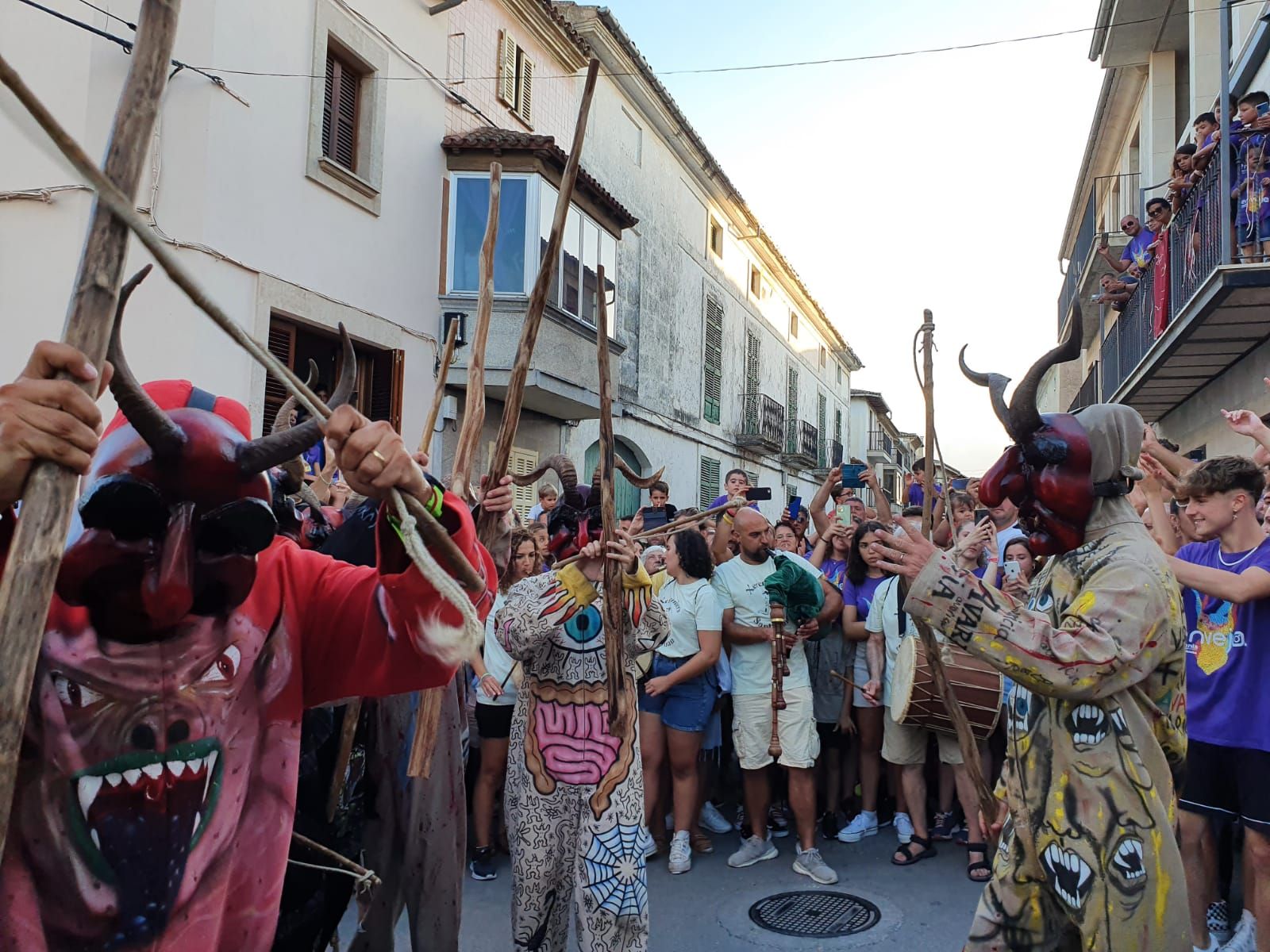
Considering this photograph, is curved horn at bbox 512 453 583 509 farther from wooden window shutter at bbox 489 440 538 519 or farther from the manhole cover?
wooden window shutter at bbox 489 440 538 519

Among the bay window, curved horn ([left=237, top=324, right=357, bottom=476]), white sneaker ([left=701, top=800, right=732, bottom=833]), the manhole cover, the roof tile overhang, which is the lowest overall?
the manhole cover

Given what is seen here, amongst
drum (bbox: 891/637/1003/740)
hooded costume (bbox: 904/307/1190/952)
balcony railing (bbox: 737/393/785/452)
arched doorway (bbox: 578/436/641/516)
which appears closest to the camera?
hooded costume (bbox: 904/307/1190/952)

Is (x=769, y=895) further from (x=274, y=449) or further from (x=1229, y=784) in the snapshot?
(x=274, y=449)

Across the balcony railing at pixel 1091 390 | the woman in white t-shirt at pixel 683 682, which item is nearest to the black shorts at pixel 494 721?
the woman in white t-shirt at pixel 683 682

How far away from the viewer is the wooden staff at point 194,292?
1206 mm

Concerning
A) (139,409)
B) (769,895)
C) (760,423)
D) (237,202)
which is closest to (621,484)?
(237,202)

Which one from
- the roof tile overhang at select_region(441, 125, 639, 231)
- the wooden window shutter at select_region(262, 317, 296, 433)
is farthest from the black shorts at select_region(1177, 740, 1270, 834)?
the roof tile overhang at select_region(441, 125, 639, 231)

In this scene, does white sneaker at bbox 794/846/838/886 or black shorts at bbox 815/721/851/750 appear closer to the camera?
white sneaker at bbox 794/846/838/886

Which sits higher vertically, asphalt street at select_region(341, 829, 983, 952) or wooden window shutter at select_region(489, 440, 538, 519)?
wooden window shutter at select_region(489, 440, 538, 519)

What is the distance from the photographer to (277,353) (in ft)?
32.8

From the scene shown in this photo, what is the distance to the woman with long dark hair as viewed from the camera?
20.2 feet

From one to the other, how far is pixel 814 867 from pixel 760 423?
21878 mm

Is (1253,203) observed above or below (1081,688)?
above

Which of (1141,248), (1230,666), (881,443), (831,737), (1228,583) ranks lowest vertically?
(831,737)
